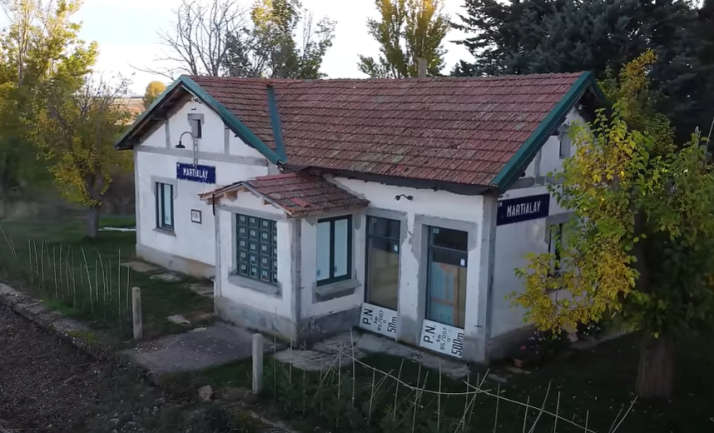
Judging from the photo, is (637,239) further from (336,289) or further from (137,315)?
(137,315)

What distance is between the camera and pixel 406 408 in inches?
367

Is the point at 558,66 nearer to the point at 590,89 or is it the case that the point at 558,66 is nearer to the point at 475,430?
the point at 590,89

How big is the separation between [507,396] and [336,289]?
394 centimetres

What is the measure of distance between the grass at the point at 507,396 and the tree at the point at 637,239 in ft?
3.58

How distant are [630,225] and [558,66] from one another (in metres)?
13.9

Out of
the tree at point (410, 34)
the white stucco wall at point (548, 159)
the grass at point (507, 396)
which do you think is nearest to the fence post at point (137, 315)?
the grass at point (507, 396)

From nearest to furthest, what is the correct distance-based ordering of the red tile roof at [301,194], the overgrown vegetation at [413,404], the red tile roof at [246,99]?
the overgrown vegetation at [413,404] < the red tile roof at [301,194] < the red tile roof at [246,99]

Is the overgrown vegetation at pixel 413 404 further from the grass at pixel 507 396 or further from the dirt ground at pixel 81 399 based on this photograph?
the dirt ground at pixel 81 399

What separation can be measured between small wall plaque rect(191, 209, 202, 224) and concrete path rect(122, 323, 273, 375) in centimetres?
408

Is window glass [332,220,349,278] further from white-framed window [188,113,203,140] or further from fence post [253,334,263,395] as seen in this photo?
white-framed window [188,113,203,140]

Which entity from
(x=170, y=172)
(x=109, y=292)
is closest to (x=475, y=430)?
(x=109, y=292)

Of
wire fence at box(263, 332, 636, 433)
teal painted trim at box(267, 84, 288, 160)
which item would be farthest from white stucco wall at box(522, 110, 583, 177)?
teal painted trim at box(267, 84, 288, 160)

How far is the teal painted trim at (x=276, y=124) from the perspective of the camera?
1439 cm

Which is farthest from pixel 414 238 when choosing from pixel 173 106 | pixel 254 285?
pixel 173 106
